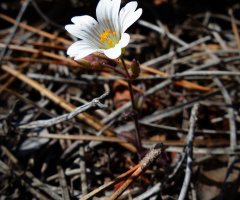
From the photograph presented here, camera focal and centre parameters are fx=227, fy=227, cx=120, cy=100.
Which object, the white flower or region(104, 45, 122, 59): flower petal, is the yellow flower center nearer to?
the white flower

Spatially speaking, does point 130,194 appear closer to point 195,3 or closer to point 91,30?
point 91,30

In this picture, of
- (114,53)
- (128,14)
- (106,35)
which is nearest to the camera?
(114,53)

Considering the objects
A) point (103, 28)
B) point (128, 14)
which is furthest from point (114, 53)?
A: point (103, 28)

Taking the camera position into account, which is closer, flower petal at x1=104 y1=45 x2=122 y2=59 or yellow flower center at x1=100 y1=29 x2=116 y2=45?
flower petal at x1=104 y1=45 x2=122 y2=59

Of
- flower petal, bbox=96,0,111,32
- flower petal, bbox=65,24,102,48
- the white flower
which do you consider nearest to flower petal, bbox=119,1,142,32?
the white flower

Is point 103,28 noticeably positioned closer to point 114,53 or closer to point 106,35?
point 106,35

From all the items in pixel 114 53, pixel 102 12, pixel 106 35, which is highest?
pixel 102 12

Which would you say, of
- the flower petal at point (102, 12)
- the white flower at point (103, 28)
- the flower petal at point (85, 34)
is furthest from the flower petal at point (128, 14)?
the flower petal at point (85, 34)

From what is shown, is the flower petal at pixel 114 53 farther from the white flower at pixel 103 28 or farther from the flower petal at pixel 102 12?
the flower petal at pixel 102 12
